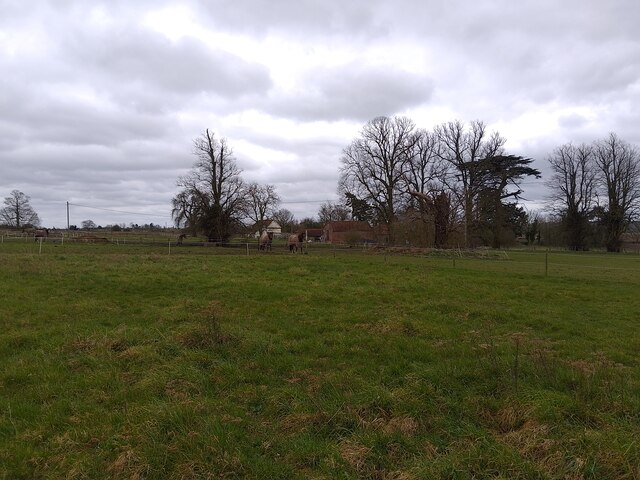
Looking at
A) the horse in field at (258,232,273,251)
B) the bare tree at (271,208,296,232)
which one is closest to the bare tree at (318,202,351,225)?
the bare tree at (271,208,296,232)

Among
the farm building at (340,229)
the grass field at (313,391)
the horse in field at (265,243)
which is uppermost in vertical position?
the farm building at (340,229)

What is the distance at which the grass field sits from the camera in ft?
11.5

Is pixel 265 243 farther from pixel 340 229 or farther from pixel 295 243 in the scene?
pixel 340 229

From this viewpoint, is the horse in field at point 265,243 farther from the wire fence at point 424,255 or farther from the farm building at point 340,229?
the farm building at point 340,229

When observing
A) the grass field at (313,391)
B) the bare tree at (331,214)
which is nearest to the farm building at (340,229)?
the bare tree at (331,214)

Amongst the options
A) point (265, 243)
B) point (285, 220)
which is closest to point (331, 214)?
point (285, 220)

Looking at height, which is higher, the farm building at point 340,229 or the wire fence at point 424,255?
the farm building at point 340,229

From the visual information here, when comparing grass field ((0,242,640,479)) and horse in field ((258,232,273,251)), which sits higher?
horse in field ((258,232,273,251))

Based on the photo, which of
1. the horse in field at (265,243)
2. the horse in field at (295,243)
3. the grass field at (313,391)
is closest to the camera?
the grass field at (313,391)

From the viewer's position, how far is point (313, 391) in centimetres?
500

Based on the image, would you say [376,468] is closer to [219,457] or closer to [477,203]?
[219,457]

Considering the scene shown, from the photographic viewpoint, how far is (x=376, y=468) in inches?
136

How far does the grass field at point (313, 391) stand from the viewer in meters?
3.50

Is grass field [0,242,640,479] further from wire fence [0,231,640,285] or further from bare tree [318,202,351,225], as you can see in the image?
bare tree [318,202,351,225]
